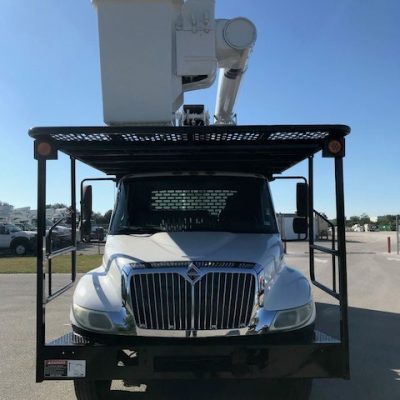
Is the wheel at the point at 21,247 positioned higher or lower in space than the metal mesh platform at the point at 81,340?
lower

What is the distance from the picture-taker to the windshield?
5.17 metres

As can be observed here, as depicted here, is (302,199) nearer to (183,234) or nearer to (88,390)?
(183,234)

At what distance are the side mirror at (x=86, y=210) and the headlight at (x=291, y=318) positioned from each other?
8.95 feet

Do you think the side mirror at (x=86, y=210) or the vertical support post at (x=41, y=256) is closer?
the vertical support post at (x=41, y=256)

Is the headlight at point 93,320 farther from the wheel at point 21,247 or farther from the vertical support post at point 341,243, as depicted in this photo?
the wheel at point 21,247

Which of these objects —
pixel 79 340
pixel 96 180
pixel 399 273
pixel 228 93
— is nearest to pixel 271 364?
pixel 79 340

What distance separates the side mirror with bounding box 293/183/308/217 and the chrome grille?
6.31ft

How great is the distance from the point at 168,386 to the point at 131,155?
243 centimetres

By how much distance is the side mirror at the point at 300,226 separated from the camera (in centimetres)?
568

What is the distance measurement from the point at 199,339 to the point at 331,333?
4.40 m

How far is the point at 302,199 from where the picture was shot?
560cm

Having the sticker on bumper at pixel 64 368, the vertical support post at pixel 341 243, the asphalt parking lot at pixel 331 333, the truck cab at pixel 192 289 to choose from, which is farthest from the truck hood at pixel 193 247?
the asphalt parking lot at pixel 331 333

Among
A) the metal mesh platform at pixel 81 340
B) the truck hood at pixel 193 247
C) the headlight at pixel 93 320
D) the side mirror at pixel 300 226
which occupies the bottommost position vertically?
the metal mesh platform at pixel 81 340

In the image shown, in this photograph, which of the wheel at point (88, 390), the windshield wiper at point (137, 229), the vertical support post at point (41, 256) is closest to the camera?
the vertical support post at point (41, 256)
